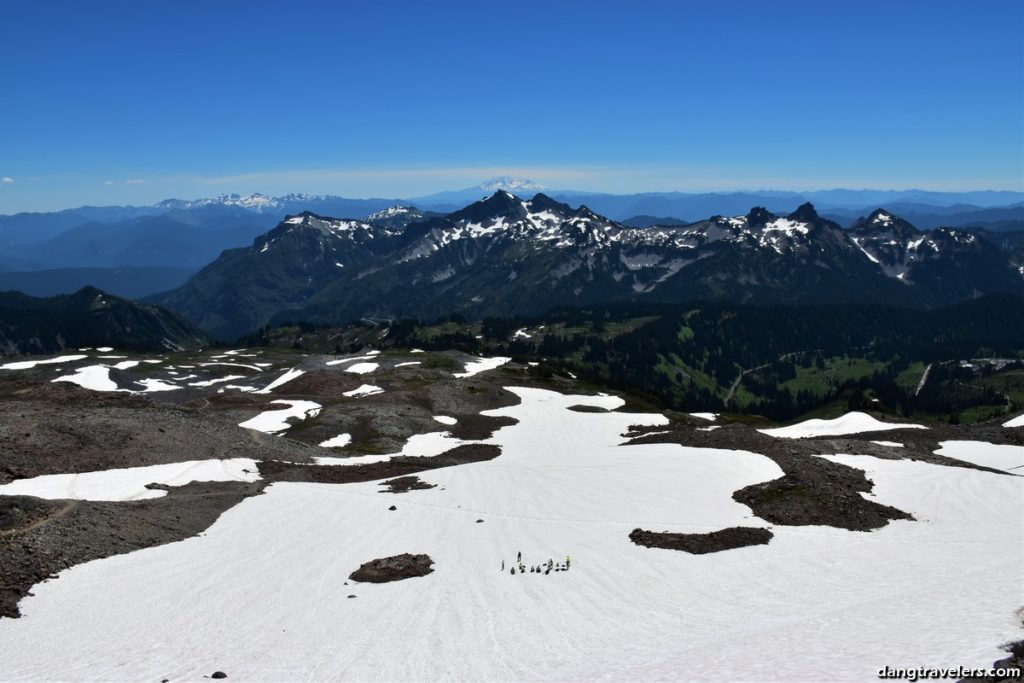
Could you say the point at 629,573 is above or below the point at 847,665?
below

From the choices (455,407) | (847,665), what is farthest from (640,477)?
(455,407)

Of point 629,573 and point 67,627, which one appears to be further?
point 629,573

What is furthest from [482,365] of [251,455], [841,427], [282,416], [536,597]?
[536,597]

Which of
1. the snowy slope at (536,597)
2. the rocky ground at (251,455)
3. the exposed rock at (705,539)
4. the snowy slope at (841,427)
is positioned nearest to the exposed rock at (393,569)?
the rocky ground at (251,455)

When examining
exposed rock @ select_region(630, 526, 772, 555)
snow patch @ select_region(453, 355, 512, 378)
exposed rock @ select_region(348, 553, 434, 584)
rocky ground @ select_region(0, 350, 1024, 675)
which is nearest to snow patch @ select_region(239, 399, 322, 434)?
rocky ground @ select_region(0, 350, 1024, 675)

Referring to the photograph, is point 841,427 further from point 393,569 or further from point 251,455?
point 251,455

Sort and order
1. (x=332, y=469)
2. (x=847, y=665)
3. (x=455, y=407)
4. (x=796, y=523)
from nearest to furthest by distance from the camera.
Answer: (x=847, y=665)
(x=796, y=523)
(x=332, y=469)
(x=455, y=407)

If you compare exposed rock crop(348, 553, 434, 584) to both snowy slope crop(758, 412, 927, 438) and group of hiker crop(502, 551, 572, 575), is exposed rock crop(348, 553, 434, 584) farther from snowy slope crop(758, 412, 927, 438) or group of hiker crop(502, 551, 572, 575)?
snowy slope crop(758, 412, 927, 438)

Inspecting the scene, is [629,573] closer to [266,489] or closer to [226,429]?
[266,489]

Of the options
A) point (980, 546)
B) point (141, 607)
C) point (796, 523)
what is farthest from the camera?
point (796, 523)
